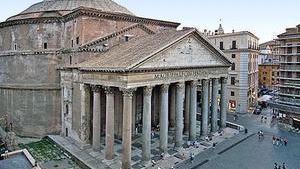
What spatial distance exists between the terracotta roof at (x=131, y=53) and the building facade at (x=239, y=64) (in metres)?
17.6

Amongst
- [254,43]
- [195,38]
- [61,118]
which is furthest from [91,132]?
[254,43]

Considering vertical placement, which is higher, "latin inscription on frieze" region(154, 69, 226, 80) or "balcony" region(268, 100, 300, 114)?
"latin inscription on frieze" region(154, 69, 226, 80)

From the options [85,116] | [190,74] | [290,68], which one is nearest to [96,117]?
[85,116]

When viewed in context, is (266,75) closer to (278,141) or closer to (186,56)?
(278,141)

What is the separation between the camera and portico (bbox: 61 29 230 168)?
67.7ft

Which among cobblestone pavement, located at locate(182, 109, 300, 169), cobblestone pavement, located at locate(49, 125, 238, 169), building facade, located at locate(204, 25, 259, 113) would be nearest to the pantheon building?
cobblestone pavement, located at locate(49, 125, 238, 169)

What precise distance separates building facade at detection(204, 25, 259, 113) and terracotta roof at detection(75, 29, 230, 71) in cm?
1758

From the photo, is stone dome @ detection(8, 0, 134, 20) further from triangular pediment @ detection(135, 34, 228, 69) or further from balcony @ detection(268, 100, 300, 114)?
balcony @ detection(268, 100, 300, 114)

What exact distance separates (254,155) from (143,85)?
11.2m

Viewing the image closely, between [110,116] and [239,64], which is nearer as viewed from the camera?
[110,116]

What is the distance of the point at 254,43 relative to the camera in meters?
44.0

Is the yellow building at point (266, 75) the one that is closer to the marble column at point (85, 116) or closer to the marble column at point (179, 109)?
the marble column at point (179, 109)

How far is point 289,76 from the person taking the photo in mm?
35094

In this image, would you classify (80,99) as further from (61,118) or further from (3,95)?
(3,95)
